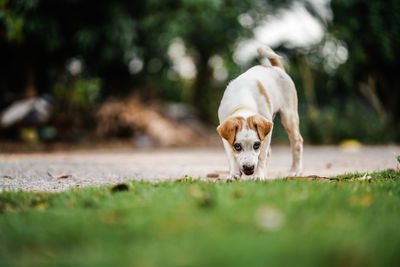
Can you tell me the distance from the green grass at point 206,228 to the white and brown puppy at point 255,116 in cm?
99

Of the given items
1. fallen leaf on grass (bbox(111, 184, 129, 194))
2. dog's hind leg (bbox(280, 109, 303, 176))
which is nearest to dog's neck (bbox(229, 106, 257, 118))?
dog's hind leg (bbox(280, 109, 303, 176))

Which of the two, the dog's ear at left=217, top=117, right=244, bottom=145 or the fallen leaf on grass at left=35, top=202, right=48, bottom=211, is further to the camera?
the dog's ear at left=217, top=117, right=244, bottom=145

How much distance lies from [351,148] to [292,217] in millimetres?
9256

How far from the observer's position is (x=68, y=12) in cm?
1298

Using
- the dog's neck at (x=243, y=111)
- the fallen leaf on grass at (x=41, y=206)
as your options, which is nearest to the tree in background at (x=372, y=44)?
the dog's neck at (x=243, y=111)

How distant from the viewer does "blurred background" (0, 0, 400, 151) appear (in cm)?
1228

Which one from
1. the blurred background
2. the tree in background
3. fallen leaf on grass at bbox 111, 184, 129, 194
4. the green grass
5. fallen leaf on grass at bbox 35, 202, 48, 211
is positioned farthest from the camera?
the tree in background

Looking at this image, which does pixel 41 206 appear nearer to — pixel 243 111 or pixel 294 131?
pixel 243 111

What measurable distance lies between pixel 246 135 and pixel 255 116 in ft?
0.79

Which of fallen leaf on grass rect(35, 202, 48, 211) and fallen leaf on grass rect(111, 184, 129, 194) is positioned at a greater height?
fallen leaf on grass rect(111, 184, 129, 194)

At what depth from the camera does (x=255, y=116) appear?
404cm

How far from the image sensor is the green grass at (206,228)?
172cm

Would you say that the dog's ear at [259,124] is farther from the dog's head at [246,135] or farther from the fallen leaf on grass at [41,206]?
the fallen leaf on grass at [41,206]

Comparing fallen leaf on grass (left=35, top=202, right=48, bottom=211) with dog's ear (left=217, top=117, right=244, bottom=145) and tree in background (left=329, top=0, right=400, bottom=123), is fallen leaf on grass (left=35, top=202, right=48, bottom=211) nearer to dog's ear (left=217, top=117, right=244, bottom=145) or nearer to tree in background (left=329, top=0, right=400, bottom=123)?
dog's ear (left=217, top=117, right=244, bottom=145)
